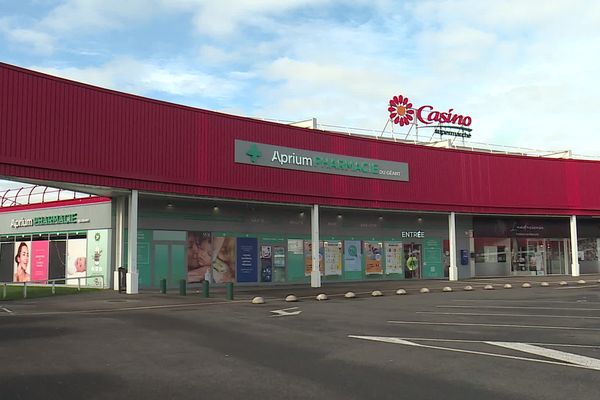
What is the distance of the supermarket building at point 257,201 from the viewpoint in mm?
21172

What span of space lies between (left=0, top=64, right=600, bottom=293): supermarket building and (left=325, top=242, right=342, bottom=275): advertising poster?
4.1 inches

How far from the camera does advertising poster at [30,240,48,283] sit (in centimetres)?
3082

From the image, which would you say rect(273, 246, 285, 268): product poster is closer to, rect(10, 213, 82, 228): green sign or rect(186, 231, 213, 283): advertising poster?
rect(186, 231, 213, 283): advertising poster

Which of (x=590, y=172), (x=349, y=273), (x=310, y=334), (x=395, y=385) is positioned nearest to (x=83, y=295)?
(x=310, y=334)

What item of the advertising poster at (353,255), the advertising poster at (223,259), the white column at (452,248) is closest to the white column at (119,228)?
the advertising poster at (223,259)

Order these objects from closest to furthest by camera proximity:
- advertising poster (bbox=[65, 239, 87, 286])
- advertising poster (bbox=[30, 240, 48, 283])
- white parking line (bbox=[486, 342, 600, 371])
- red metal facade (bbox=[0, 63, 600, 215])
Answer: white parking line (bbox=[486, 342, 600, 371])
red metal facade (bbox=[0, 63, 600, 215])
advertising poster (bbox=[65, 239, 87, 286])
advertising poster (bbox=[30, 240, 48, 283])

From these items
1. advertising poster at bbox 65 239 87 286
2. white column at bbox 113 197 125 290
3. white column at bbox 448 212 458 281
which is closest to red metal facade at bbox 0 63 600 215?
white column at bbox 448 212 458 281

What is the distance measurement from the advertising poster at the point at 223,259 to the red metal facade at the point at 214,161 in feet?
11.0

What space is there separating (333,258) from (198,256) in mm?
8719

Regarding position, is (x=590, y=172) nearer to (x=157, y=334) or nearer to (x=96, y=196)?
(x=96, y=196)

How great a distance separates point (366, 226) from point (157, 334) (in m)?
23.3

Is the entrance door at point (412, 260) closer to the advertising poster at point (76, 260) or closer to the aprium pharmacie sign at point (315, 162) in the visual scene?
the aprium pharmacie sign at point (315, 162)

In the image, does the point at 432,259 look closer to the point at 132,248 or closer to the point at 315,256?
the point at 315,256

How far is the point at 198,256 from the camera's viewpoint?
27516 mm
